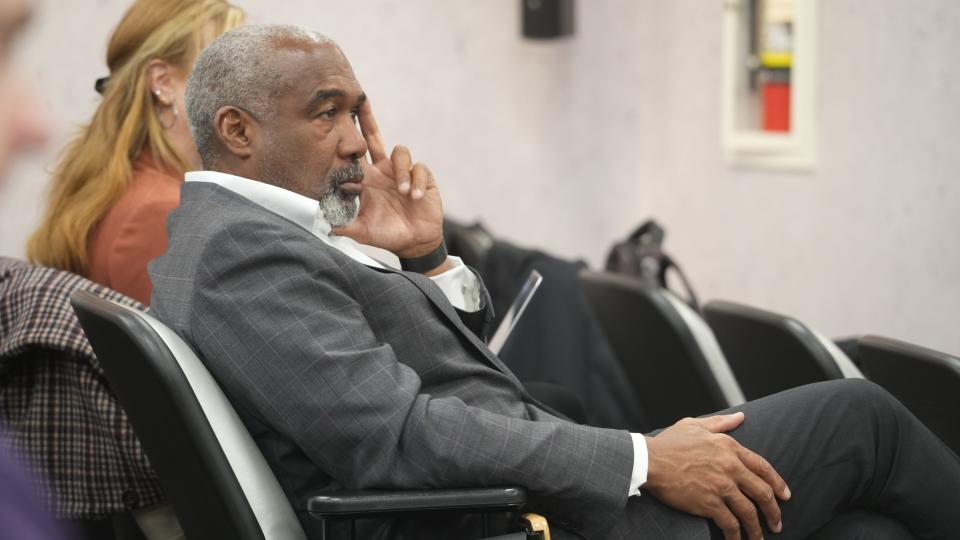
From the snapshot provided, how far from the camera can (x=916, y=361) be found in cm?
161

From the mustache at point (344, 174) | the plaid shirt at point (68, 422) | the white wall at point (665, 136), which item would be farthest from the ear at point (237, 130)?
the white wall at point (665, 136)

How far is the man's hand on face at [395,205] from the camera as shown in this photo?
1.83 metres

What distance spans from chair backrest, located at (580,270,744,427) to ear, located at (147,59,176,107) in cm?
93

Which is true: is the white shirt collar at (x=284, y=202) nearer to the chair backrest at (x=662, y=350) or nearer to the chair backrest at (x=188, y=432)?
the chair backrest at (x=188, y=432)

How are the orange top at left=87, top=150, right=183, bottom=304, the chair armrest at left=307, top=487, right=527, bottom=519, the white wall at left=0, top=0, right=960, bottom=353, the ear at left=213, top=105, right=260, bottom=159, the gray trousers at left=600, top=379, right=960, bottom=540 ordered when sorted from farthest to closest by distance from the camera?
the white wall at left=0, top=0, right=960, bottom=353
the orange top at left=87, top=150, right=183, bottom=304
the ear at left=213, top=105, right=260, bottom=159
the gray trousers at left=600, top=379, right=960, bottom=540
the chair armrest at left=307, top=487, right=527, bottom=519

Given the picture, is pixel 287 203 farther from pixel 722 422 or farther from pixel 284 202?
pixel 722 422

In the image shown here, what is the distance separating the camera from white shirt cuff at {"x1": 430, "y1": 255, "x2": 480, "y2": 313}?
180cm

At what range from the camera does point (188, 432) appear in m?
1.33

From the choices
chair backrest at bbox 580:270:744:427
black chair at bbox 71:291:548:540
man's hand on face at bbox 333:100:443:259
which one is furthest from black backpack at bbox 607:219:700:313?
black chair at bbox 71:291:548:540

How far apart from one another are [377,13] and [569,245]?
3.99 ft

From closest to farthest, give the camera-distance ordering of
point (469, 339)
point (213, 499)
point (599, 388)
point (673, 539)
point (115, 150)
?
point (213, 499) < point (673, 539) < point (469, 339) < point (115, 150) < point (599, 388)

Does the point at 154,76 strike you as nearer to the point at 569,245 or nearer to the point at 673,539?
the point at 673,539

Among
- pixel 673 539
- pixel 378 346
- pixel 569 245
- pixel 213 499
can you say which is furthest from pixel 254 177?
pixel 569 245

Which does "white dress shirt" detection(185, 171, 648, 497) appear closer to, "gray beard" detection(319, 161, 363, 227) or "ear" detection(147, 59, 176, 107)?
"gray beard" detection(319, 161, 363, 227)
